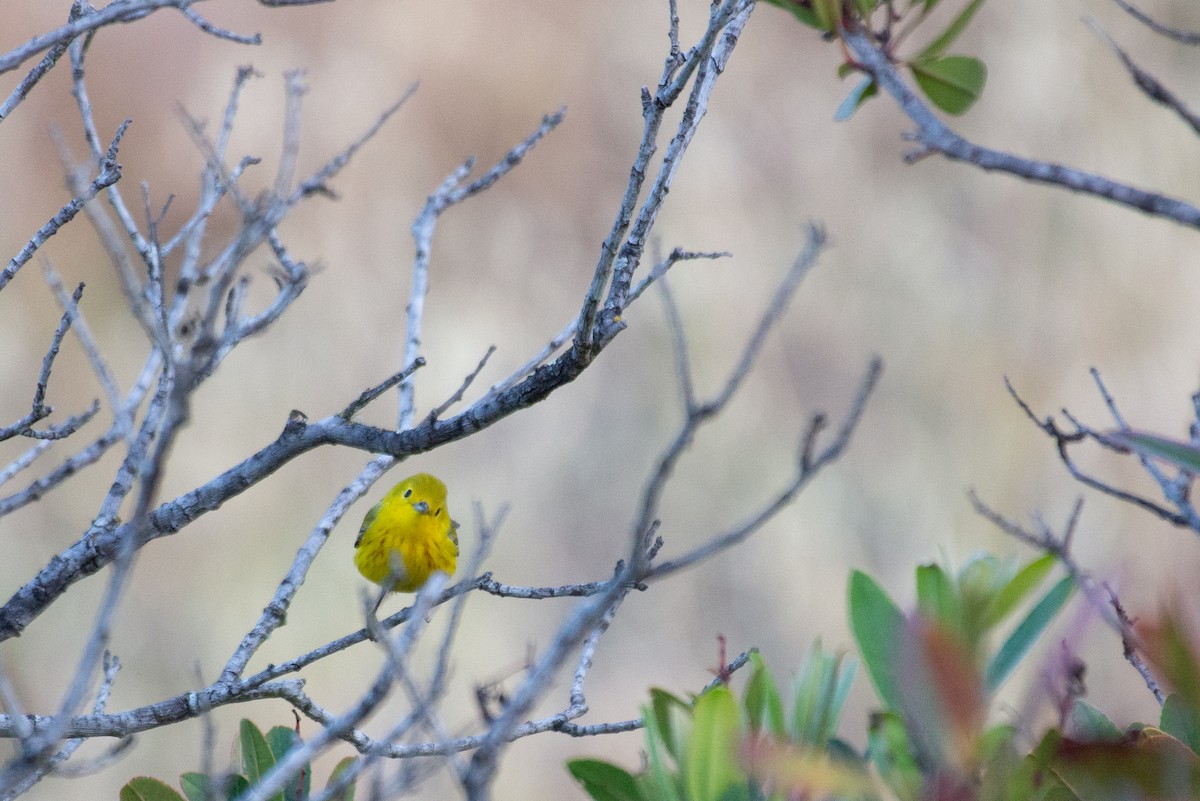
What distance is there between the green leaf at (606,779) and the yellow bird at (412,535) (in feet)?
9.55

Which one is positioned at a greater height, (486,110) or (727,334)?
(486,110)

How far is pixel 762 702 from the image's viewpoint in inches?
63.1

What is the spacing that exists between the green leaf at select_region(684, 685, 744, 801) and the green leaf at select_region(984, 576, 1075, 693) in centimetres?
32

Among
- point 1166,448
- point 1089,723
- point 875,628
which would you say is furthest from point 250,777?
point 1166,448

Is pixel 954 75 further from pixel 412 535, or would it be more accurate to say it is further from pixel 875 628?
pixel 412 535

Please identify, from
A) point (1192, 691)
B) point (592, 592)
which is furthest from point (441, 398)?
point (1192, 691)

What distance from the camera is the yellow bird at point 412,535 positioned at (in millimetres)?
4551

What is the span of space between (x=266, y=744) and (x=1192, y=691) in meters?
1.89

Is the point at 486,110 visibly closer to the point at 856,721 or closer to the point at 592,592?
the point at 856,721

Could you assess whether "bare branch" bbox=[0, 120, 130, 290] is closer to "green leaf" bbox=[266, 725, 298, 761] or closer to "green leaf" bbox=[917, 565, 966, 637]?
"green leaf" bbox=[266, 725, 298, 761]

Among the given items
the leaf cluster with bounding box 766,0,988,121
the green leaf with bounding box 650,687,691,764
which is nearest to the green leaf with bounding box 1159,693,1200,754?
the green leaf with bounding box 650,687,691,764

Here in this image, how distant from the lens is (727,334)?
1165 centimetres

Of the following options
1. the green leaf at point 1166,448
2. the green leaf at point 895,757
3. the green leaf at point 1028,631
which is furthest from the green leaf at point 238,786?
the green leaf at point 1166,448

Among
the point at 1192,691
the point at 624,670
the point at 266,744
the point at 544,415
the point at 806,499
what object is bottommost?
the point at 1192,691
